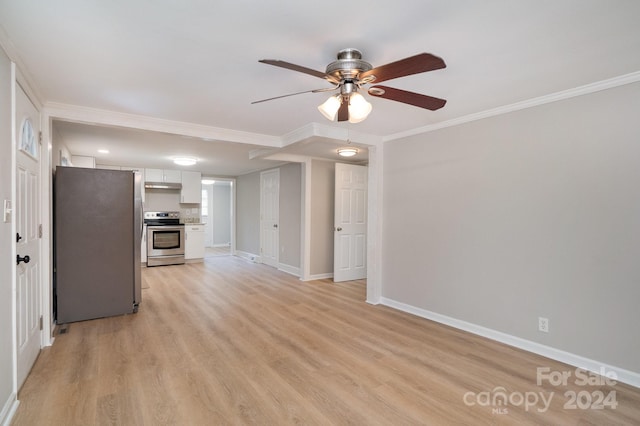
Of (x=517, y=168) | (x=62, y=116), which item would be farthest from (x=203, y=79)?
(x=517, y=168)

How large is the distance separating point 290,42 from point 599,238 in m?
2.77

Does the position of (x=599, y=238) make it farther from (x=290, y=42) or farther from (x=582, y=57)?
(x=290, y=42)

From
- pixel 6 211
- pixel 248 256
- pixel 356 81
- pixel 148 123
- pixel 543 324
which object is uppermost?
pixel 148 123

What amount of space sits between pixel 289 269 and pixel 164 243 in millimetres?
2894

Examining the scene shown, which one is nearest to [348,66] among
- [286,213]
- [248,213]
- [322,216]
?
[322,216]

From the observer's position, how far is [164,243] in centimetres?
698

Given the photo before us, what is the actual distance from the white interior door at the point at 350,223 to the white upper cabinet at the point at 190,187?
386 cm

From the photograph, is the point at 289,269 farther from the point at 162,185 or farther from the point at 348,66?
the point at 348,66

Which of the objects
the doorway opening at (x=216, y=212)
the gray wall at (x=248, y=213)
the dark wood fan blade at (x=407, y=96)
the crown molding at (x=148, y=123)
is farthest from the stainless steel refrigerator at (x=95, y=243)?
the doorway opening at (x=216, y=212)

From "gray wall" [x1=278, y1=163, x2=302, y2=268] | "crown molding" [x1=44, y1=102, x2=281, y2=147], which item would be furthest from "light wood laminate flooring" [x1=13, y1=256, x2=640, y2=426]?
"gray wall" [x1=278, y1=163, x2=302, y2=268]

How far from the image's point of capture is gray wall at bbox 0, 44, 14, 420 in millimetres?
1834

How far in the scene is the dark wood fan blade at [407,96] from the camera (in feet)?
6.42

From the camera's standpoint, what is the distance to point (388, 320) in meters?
3.74

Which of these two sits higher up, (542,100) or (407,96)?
(542,100)
